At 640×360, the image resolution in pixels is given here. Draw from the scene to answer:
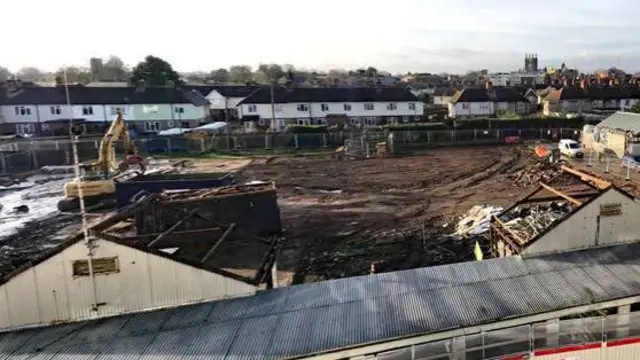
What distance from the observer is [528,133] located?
56.2 metres

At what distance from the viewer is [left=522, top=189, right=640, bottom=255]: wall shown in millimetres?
12367

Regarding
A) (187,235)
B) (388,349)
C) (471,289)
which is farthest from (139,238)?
(471,289)

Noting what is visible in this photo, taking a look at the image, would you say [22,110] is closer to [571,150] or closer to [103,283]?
[571,150]

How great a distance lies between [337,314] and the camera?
9477mm

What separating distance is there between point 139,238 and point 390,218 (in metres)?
16.0

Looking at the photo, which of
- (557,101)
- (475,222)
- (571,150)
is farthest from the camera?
(557,101)

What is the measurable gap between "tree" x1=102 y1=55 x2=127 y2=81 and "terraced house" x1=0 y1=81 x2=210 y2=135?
5880 cm

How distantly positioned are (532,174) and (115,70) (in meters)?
131

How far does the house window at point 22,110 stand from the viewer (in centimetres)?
6806

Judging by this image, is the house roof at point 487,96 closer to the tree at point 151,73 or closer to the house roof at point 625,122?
the house roof at point 625,122

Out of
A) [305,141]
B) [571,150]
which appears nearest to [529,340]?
[571,150]

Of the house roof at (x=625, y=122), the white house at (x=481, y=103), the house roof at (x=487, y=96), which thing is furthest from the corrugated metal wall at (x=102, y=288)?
the house roof at (x=487, y=96)

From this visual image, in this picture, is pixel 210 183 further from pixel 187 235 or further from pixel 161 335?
pixel 161 335

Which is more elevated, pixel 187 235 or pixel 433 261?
pixel 187 235
